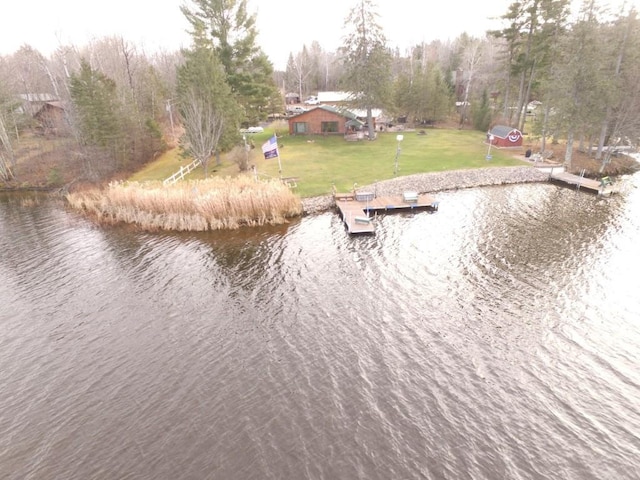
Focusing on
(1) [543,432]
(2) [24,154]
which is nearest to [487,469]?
(1) [543,432]

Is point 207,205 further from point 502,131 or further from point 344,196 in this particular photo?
point 502,131

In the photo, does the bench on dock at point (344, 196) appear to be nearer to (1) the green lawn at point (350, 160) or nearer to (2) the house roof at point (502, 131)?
(1) the green lawn at point (350, 160)

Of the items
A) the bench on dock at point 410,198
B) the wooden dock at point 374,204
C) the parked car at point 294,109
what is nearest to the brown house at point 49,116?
the parked car at point 294,109

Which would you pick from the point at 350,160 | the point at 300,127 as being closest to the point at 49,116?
the point at 300,127

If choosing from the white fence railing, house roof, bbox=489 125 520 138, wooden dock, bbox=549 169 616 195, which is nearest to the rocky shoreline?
wooden dock, bbox=549 169 616 195

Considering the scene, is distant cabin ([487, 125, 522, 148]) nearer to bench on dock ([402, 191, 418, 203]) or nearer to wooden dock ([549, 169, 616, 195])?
wooden dock ([549, 169, 616, 195])

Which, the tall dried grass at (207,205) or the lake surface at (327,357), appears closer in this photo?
the lake surface at (327,357)

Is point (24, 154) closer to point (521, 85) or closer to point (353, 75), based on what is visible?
point (353, 75)
